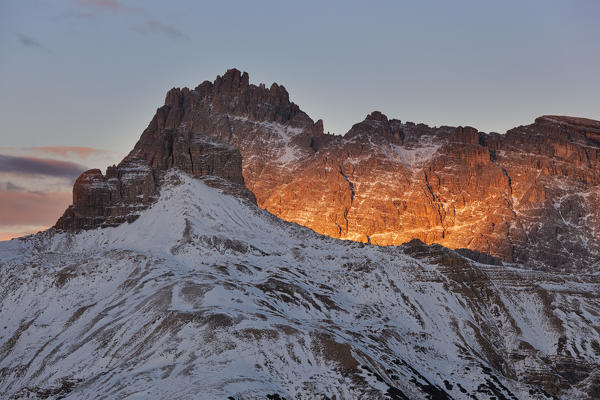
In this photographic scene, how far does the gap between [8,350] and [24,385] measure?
72.9 ft

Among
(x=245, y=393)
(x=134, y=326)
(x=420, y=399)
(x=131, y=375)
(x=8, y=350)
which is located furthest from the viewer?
(x=8, y=350)

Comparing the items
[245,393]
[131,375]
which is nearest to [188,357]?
[131,375]

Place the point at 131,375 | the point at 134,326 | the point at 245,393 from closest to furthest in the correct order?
the point at 245,393
the point at 131,375
the point at 134,326

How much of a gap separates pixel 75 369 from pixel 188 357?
29.3m

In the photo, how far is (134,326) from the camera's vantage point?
17238 centimetres

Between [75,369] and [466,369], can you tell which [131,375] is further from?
[466,369]

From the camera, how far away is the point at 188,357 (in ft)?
490

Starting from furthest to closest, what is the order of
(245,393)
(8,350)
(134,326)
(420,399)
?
(8,350)
(134,326)
(420,399)
(245,393)

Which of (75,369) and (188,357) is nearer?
(188,357)

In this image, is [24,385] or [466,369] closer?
[24,385]

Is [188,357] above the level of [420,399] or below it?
above

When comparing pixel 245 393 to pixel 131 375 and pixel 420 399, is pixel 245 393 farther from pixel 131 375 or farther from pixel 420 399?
pixel 420 399

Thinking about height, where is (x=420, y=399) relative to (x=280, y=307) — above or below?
below

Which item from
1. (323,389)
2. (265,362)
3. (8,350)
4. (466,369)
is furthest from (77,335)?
(466,369)
